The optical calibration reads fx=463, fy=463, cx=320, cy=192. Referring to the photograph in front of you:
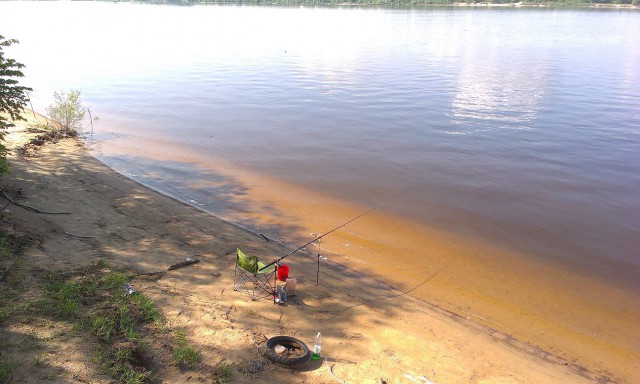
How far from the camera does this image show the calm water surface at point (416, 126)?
11211mm

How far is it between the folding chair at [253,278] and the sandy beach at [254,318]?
168 mm

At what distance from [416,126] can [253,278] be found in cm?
1252

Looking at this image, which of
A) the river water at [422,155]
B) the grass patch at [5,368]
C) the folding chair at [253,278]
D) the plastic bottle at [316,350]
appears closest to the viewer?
the grass patch at [5,368]

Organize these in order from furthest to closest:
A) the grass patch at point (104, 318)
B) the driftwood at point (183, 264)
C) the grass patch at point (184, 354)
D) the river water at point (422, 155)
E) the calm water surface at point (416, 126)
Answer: the calm water surface at point (416, 126) → the river water at point (422, 155) → the driftwood at point (183, 264) → the grass patch at point (184, 354) → the grass patch at point (104, 318)

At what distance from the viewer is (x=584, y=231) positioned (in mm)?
10250

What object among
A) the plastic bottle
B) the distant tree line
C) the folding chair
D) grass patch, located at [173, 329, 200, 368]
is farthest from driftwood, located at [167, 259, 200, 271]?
the distant tree line

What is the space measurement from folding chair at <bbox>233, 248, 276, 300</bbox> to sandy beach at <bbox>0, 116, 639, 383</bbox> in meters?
0.17

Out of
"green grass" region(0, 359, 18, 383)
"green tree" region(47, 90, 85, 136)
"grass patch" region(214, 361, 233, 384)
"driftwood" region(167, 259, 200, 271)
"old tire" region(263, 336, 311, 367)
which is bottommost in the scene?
"old tire" region(263, 336, 311, 367)

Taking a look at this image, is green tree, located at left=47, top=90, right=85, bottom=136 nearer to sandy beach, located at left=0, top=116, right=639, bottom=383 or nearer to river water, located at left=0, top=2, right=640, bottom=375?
river water, located at left=0, top=2, right=640, bottom=375

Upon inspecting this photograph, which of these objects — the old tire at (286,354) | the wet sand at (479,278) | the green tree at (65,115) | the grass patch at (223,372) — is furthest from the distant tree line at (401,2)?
the grass patch at (223,372)

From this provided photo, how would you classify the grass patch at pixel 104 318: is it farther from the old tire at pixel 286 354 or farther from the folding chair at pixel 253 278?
the folding chair at pixel 253 278

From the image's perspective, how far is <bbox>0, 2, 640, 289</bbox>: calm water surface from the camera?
11.2 m

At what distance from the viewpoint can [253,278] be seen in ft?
23.8

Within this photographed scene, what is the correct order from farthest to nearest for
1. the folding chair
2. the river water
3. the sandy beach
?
the river water < the folding chair < the sandy beach
